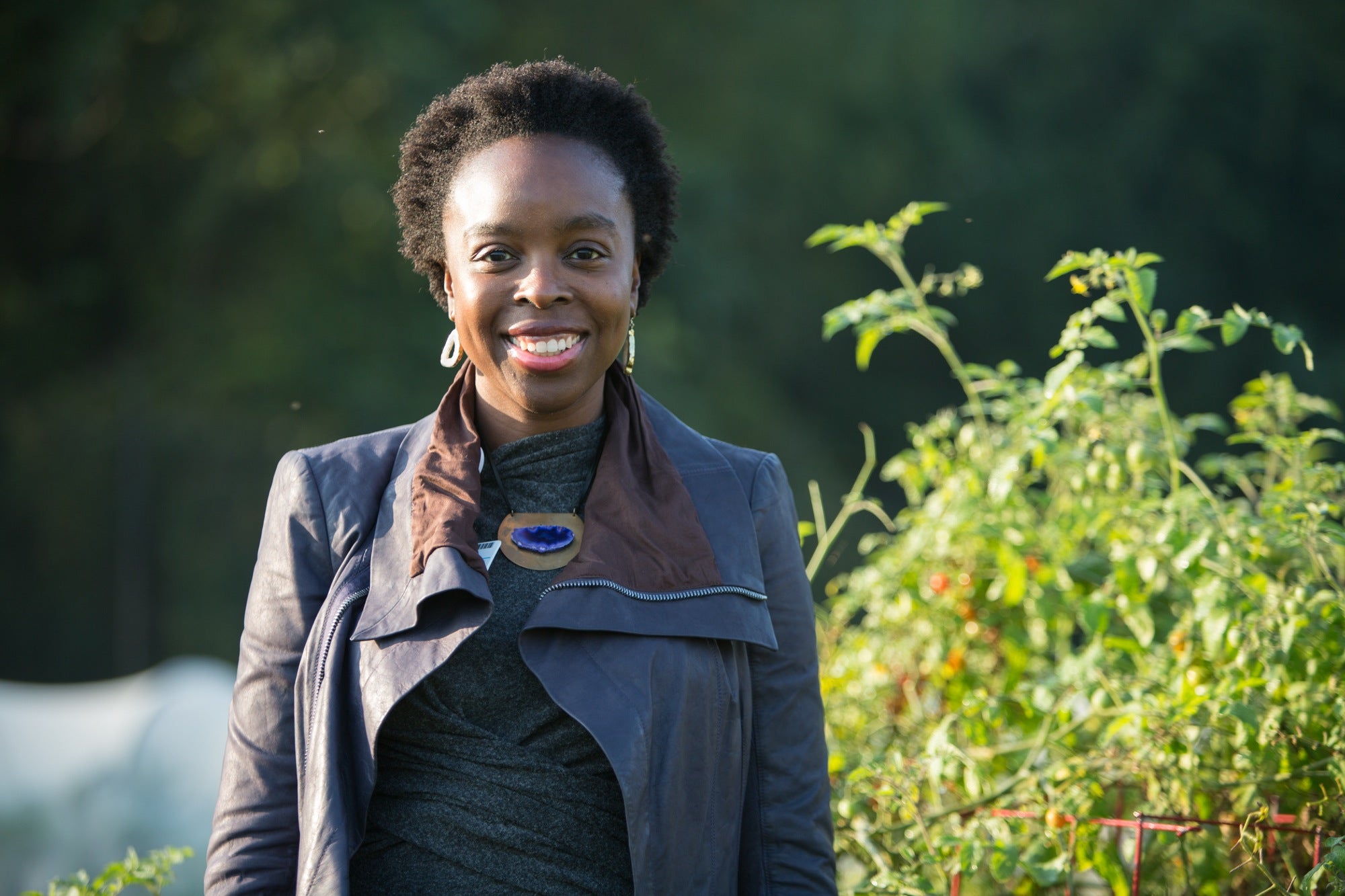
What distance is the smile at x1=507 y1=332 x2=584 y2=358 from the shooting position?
164cm

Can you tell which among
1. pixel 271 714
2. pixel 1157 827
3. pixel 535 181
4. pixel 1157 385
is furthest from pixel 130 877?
pixel 1157 385

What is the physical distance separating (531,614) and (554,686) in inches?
3.9

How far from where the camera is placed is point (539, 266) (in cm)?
162

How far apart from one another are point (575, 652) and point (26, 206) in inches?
362

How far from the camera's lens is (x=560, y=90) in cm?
170

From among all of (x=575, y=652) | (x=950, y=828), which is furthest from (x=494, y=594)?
(x=950, y=828)

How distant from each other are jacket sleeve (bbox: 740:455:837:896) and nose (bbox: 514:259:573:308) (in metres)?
0.40

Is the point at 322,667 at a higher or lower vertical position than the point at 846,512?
lower

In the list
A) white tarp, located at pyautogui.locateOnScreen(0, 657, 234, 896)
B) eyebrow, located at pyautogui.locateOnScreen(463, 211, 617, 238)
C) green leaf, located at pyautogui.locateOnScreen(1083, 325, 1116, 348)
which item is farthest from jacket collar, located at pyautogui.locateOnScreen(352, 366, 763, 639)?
white tarp, located at pyautogui.locateOnScreen(0, 657, 234, 896)

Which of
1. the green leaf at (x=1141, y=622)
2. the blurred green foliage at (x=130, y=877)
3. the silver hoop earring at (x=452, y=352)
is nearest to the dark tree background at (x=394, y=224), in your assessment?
the blurred green foliage at (x=130, y=877)

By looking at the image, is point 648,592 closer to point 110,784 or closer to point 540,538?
point 540,538

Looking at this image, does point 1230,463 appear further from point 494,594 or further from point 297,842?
point 297,842

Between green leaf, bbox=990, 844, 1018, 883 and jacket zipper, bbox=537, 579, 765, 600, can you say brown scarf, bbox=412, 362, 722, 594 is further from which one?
green leaf, bbox=990, 844, 1018, 883

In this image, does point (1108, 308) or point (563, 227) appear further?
point (1108, 308)
